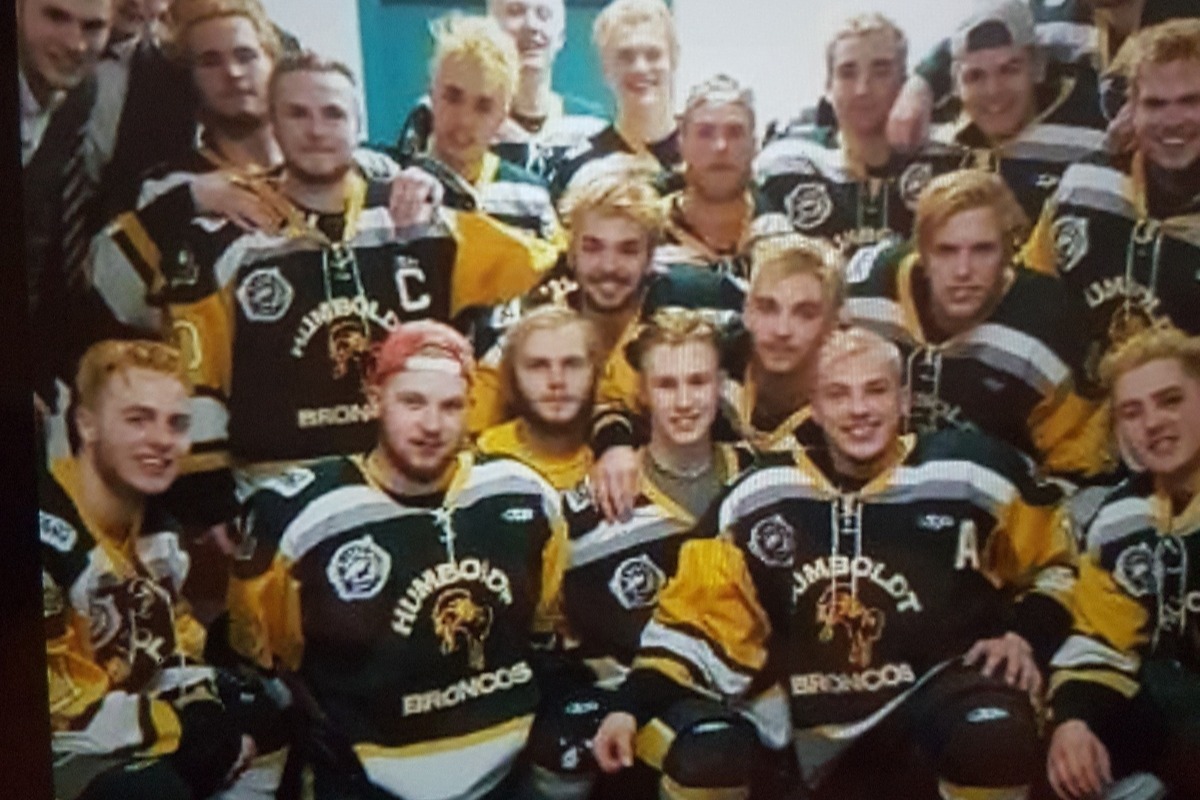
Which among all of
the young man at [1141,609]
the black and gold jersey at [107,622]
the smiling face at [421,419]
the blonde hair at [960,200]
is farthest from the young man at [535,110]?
the young man at [1141,609]

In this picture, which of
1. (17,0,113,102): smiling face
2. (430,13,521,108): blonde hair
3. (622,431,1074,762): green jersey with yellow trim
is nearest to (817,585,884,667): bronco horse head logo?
(622,431,1074,762): green jersey with yellow trim

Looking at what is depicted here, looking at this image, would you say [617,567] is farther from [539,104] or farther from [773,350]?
[539,104]

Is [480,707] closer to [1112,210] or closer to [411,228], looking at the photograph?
[411,228]

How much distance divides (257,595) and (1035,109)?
83 cm

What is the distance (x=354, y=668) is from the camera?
1631mm

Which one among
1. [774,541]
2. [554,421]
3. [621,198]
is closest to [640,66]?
[621,198]

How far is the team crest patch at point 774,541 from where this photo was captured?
65.5 inches

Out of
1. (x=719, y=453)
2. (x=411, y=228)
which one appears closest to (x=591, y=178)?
(x=411, y=228)

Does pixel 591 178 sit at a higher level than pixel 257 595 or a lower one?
higher

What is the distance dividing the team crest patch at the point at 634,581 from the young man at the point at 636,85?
340mm

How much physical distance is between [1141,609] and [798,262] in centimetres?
46

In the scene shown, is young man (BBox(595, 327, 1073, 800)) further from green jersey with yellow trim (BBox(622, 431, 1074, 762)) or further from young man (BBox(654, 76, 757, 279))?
young man (BBox(654, 76, 757, 279))

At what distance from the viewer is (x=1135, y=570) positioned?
1.70 m

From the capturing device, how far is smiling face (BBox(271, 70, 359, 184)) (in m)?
1.62
